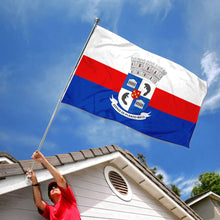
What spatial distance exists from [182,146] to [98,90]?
2.30 m

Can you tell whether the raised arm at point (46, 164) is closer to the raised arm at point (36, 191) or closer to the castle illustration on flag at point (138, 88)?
the raised arm at point (36, 191)

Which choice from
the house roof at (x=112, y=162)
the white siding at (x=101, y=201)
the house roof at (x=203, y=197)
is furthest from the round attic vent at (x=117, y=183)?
the house roof at (x=203, y=197)

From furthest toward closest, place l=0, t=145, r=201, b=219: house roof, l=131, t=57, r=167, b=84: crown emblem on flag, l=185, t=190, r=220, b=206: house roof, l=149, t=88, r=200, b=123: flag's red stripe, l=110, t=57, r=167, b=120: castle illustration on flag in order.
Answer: l=185, t=190, r=220, b=206: house roof < l=149, t=88, r=200, b=123: flag's red stripe < l=131, t=57, r=167, b=84: crown emblem on flag < l=110, t=57, r=167, b=120: castle illustration on flag < l=0, t=145, r=201, b=219: house roof

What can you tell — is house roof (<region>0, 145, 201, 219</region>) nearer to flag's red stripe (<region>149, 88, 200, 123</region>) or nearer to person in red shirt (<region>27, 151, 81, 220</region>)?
person in red shirt (<region>27, 151, 81, 220</region>)

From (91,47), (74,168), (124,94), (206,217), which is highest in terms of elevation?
(91,47)

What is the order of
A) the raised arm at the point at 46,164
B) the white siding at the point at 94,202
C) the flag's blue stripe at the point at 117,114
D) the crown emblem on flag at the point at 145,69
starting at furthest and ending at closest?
1. the crown emblem on flag at the point at 145,69
2. the flag's blue stripe at the point at 117,114
3. the white siding at the point at 94,202
4. the raised arm at the point at 46,164

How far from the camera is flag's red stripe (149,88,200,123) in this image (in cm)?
455

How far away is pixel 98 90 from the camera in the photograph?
408 cm

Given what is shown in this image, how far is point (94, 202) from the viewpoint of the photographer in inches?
163

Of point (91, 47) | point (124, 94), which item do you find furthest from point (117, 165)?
point (91, 47)

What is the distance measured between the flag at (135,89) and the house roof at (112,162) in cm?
99

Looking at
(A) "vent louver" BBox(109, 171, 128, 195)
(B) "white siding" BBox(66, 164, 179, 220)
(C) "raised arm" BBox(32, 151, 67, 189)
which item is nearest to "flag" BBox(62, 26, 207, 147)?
(C) "raised arm" BBox(32, 151, 67, 189)

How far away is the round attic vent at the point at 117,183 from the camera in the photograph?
4.83 meters

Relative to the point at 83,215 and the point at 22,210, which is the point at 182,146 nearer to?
the point at 83,215
